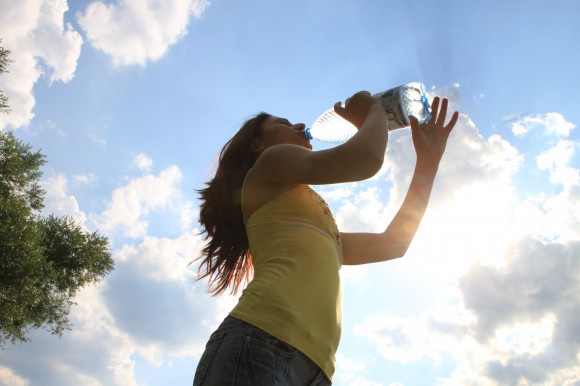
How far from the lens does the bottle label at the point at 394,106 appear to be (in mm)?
3271

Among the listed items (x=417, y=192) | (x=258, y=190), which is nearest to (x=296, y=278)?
(x=258, y=190)

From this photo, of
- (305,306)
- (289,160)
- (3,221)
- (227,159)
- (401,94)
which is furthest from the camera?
(3,221)

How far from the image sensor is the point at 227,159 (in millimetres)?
2947

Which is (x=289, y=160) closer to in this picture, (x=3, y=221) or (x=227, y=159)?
(x=227, y=159)

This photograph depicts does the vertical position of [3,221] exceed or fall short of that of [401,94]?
it exceeds it

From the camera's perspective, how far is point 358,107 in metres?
2.61

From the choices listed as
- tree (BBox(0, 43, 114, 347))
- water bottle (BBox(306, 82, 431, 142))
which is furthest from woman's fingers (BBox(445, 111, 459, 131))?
tree (BBox(0, 43, 114, 347))

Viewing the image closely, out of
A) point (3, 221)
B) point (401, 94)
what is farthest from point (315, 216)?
point (3, 221)

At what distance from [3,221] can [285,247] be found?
17.0m

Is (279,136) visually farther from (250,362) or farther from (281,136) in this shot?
(250,362)

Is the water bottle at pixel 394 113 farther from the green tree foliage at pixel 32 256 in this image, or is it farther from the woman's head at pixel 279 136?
the green tree foliage at pixel 32 256

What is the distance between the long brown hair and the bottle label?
2.95 ft

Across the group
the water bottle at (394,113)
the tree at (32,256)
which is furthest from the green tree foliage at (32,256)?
the water bottle at (394,113)

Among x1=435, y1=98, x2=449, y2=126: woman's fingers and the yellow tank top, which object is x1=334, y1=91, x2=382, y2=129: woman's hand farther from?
x1=435, y1=98, x2=449, y2=126: woman's fingers
